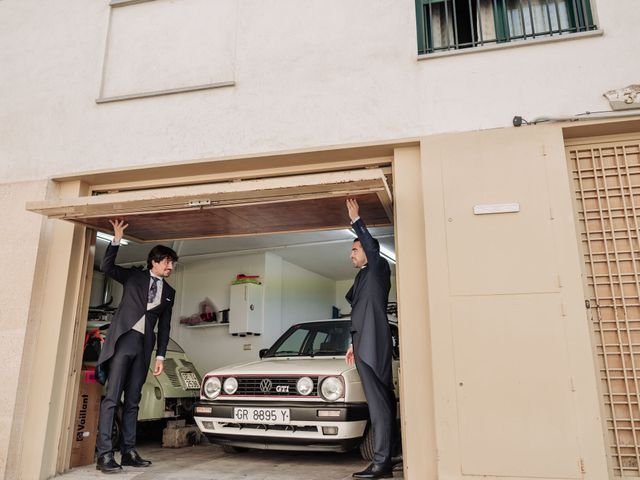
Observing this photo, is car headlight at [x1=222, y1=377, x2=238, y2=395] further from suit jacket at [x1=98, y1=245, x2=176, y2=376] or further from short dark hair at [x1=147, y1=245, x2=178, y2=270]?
short dark hair at [x1=147, y1=245, x2=178, y2=270]

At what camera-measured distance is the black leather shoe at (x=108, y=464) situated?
4793 mm

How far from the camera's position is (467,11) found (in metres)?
5.29

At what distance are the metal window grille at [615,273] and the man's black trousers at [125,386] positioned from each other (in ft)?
13.0

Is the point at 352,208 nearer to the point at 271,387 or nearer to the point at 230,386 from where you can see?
the point at 271,387

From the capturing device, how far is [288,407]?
16.3ft

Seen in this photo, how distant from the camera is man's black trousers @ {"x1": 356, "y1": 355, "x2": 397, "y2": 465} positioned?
435 cm

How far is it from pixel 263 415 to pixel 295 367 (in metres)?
0.55

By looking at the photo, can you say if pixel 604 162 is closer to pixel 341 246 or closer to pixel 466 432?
pixel 466 432

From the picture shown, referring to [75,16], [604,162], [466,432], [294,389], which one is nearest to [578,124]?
[604,162]

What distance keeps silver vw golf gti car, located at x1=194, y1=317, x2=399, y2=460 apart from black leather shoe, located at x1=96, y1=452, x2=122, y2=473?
877 mm

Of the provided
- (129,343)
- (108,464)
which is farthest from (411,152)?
(108,464)

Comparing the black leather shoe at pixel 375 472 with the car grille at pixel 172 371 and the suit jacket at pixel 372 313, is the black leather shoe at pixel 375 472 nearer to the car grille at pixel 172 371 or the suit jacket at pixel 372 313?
the suit jacket at pixel 372 313

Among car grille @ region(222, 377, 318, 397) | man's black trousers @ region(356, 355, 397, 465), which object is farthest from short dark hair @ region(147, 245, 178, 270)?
man's black trousers @ region(356, 355, 397, 465)

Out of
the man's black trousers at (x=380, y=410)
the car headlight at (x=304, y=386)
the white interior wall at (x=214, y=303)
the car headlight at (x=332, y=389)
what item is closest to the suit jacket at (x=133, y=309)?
the car headlight at (x=304, y=386)
